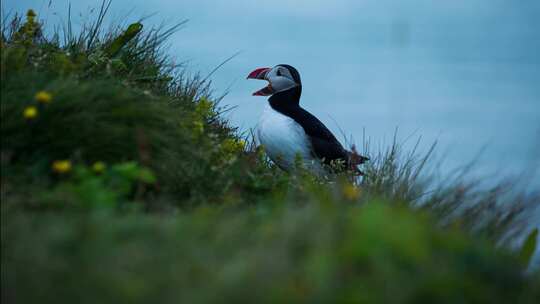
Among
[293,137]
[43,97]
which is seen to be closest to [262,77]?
[293,137]

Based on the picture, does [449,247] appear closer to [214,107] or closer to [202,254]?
[202,254]

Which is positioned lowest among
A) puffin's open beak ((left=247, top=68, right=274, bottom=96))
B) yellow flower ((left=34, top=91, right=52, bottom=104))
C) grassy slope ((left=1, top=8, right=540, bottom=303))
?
grassy slope ((left=1, top=8, right=540, bottom=303))

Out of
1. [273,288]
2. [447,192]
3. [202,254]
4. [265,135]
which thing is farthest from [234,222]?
[265,135]

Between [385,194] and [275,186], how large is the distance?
965 mm

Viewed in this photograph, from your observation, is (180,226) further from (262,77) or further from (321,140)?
(262,77)

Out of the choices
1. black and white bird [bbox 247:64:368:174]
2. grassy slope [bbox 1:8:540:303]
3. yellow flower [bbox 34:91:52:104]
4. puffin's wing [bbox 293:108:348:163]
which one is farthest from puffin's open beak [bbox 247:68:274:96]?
yellow flower [bbox 34:91:52:104]

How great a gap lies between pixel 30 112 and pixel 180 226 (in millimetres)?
1586

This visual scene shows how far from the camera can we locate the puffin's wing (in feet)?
26.3

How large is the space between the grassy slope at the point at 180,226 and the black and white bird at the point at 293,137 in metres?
1.62

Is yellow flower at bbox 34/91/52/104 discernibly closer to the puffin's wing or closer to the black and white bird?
the black and white bird

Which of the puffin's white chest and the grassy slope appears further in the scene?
the puffin's white chest

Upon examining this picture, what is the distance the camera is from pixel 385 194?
21.2ft

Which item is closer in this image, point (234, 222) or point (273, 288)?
point (273, 288)

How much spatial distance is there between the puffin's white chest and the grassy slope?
161 centimetres
